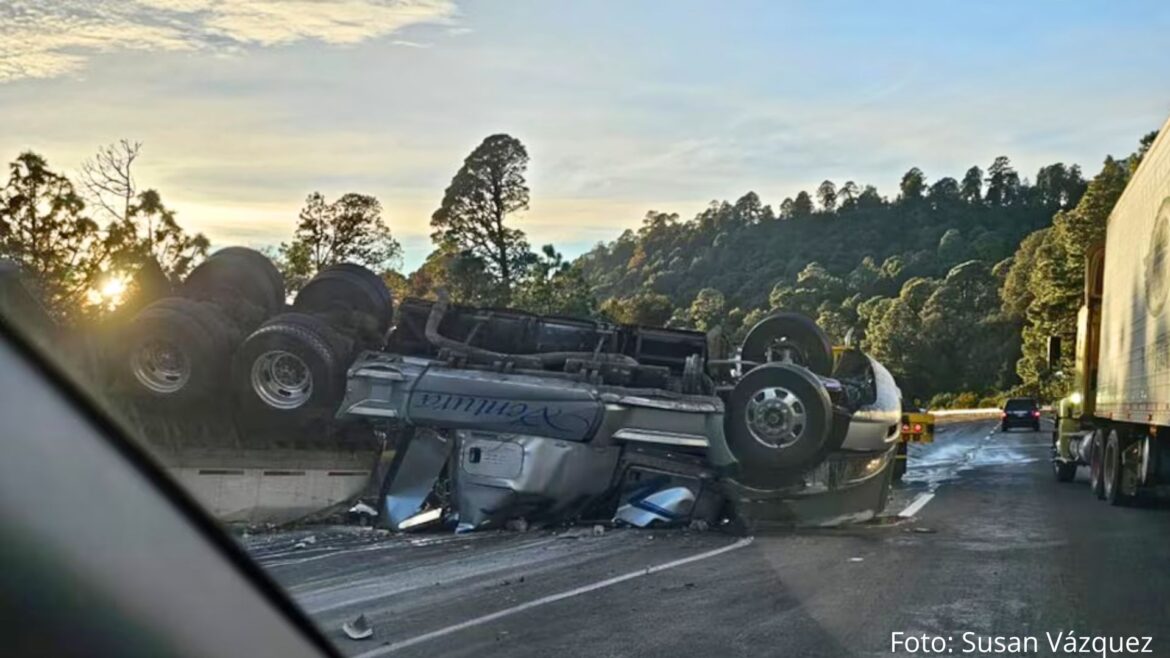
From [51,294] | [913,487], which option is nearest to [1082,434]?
[913,487]

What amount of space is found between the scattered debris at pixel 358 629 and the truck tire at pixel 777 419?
453cm

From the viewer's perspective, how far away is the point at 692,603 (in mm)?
6910

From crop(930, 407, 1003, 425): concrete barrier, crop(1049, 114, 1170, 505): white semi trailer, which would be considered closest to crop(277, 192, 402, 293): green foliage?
crop(1049, 114, 1170, 505): white semi trailer

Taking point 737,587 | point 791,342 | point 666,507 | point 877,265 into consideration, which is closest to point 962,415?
point 877,265

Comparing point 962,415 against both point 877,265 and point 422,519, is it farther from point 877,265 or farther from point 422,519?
point 422,519

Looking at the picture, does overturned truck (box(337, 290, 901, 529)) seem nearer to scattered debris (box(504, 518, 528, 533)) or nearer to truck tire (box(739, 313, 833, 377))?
scattered debris (box(504, 518, 528, 533))

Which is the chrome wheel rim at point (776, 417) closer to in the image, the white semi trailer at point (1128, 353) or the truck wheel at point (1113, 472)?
the white semi trailer at point (1128, 353)

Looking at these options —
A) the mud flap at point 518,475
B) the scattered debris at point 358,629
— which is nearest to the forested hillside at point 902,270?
the mud flap at point 518,475

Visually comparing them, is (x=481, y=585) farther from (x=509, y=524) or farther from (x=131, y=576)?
(x=131, y=576)

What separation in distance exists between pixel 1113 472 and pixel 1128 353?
5.87ft

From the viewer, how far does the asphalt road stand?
19.6ft

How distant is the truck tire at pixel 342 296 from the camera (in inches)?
426

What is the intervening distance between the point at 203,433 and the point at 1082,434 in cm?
1248

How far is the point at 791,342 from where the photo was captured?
38.4ft
